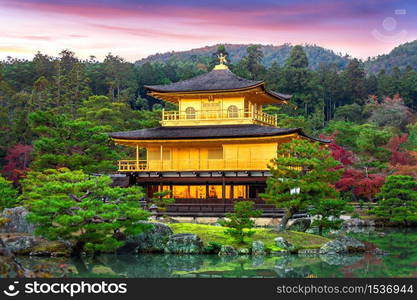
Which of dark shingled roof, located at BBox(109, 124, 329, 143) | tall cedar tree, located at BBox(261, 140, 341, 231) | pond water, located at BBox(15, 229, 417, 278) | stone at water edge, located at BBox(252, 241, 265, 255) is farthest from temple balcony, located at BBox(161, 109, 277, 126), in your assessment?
pond water, located at BBox(15, 229, 417, 278)

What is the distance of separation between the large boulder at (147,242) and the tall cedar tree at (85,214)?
0.54 metres

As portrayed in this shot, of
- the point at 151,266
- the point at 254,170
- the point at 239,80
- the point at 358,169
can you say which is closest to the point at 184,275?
the point at 151,266

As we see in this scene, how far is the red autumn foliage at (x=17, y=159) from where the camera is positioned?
48.3m

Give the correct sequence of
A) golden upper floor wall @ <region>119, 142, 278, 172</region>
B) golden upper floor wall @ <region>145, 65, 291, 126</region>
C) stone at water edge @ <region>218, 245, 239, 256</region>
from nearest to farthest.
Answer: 1. stone at water edge @ <region>218, 245, 239, 256</region>
2. golden upper floor wall @ <region>119, 142, 278, 172</region>
3. golden upper floor wall @ <region>145, 65, 291, 126</region>

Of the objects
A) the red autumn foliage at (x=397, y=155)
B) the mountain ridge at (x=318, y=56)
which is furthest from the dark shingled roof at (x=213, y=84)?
the mountain ridge at (x=318, y=56)

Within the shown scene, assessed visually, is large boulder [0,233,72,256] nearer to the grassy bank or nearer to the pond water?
the pond water

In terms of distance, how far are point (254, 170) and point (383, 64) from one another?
11428 centimetres

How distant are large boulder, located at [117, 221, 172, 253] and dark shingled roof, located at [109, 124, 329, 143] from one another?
10261mm

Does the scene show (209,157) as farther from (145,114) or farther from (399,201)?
(145,114)

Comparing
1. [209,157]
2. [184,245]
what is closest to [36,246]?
[184,245]

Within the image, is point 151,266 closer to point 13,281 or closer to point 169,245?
point 169,245

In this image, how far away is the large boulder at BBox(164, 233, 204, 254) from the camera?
26484 millimetres

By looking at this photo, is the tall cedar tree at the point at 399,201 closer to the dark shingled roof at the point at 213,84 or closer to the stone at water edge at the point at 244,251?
the dark shingled roof at the point at 213,84

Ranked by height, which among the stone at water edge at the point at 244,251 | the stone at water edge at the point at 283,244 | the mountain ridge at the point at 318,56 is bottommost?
the stone at water edge at the point at 244,251
